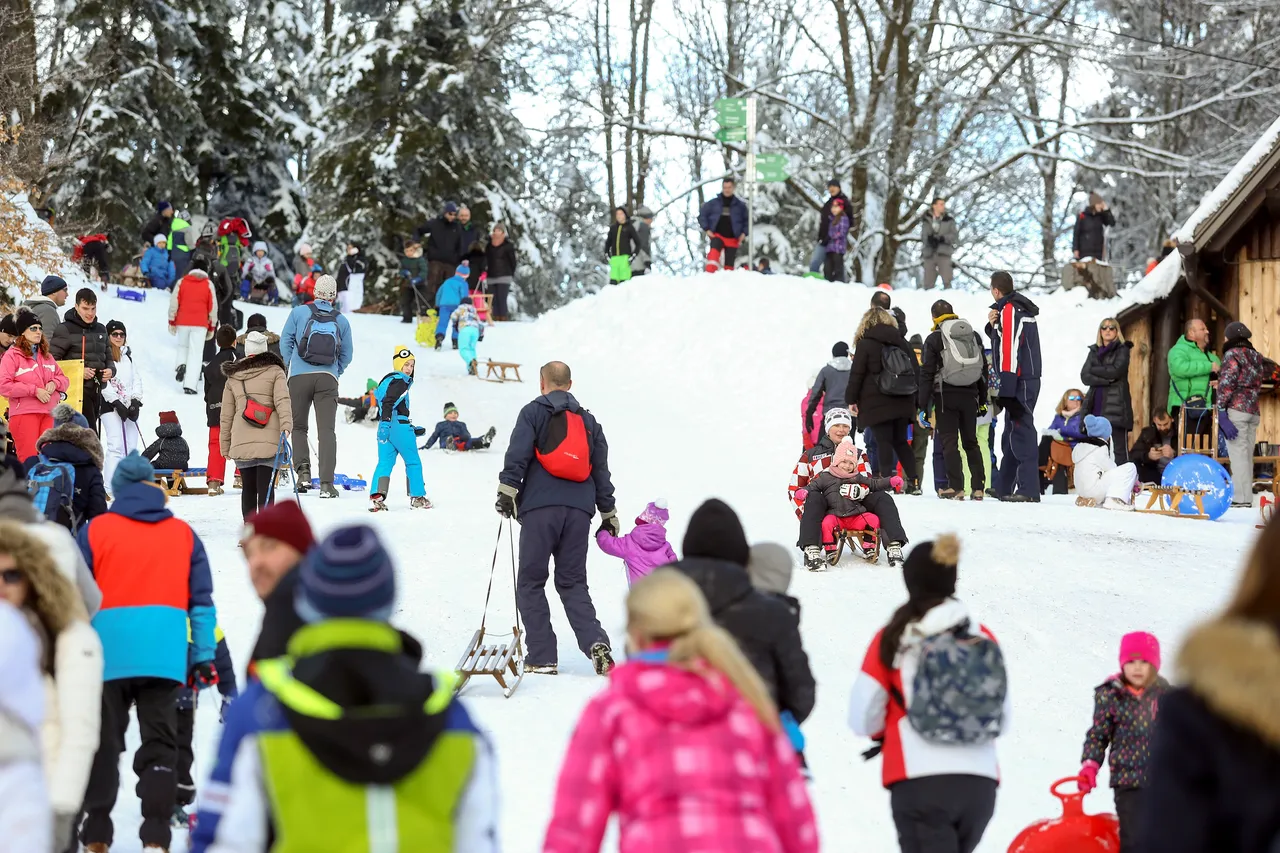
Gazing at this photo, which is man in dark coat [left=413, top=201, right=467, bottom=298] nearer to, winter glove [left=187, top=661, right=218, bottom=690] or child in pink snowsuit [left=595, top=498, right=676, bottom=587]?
child in pink snowsuit [left=595, top=498, right=676, bottom=587]

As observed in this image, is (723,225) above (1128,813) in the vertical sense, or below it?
above

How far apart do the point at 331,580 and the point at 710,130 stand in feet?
115

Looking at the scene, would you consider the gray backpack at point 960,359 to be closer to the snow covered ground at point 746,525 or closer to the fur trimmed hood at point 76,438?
the snow covered ground at point 746,525

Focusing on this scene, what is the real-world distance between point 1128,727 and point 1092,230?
62.0 ft

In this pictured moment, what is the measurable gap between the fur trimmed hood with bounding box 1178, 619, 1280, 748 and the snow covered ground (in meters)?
2.50

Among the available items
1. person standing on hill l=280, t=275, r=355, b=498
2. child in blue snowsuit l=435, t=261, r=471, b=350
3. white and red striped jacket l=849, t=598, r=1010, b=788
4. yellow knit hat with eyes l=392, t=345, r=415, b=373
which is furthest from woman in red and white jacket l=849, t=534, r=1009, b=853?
child in blue snowsuit l=435, t=261, r=471, b=350

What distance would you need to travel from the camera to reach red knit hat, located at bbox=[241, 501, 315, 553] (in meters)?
4.16

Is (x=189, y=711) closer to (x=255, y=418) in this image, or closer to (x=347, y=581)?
(x=347, y=581)

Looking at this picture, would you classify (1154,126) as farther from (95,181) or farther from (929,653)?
(929,653)

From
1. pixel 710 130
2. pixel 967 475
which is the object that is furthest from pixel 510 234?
pixel 967 475

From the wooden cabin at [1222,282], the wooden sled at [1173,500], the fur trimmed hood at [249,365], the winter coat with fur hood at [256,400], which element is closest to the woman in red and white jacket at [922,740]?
the winter coat with fur hood at [256,400]

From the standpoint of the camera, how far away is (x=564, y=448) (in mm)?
8352

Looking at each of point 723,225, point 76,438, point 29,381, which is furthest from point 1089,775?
point 723,225

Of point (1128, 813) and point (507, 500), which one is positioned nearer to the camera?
point (1128, 813)
